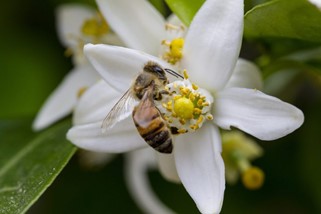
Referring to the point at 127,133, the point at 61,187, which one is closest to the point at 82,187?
the point at 61,187

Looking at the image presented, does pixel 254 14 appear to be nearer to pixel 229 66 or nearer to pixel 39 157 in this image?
pixel 229 66

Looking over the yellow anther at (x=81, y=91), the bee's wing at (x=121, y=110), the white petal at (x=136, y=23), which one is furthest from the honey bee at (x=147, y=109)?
the yellow anther at (x=81, y=91)

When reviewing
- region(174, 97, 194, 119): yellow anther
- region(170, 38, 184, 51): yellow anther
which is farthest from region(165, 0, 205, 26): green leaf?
region(174, 97, 194, 119): yellow anther

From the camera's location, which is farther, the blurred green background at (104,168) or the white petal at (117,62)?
the blurred green background at (104,168)

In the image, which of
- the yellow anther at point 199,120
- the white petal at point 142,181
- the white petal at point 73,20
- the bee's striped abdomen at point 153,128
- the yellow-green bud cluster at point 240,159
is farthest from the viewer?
the white petal at point 142,181

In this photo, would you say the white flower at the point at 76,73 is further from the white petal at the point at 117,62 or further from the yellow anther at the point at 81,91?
the white petal at the point at 117,62

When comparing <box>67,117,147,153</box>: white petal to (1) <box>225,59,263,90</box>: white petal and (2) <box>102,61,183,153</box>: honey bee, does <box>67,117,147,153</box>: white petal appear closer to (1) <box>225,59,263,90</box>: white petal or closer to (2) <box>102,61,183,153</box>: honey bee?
(2) <box>102,61,183,153</box>: honey bee

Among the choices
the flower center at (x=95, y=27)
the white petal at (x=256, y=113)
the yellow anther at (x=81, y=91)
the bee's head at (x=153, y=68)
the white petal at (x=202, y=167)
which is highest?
the bee's head at (x=153, y=68)
